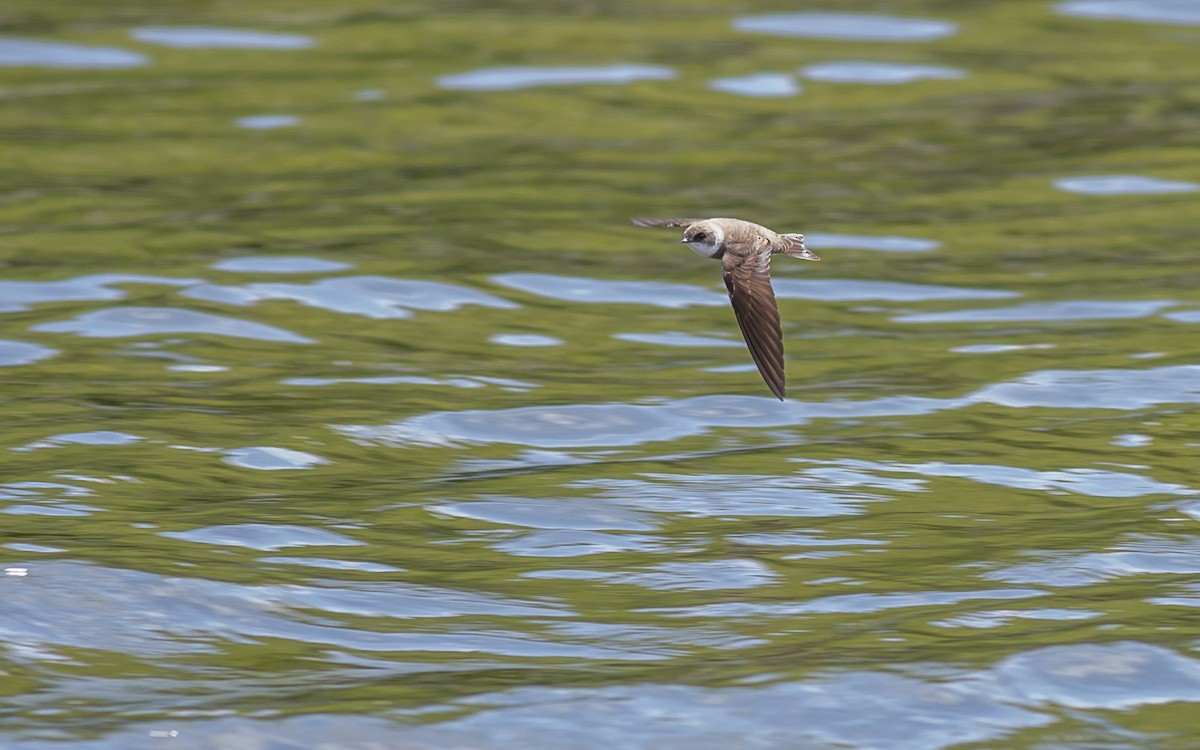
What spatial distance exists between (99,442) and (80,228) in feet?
15.4

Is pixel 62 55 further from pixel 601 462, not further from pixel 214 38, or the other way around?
pixel 601 462

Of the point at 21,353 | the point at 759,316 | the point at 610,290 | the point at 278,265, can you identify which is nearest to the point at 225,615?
the point at 759,316

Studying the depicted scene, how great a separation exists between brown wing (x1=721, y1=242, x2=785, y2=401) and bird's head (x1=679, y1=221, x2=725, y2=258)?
72mm

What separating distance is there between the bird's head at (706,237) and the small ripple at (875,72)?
9.46 metres

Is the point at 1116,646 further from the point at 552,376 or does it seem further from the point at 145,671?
the point at 552,376

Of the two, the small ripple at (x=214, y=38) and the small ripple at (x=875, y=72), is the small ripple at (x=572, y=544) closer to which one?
the small ripple at (x=875, y=72)

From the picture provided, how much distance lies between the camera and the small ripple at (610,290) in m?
11.8

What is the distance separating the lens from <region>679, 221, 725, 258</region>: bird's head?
25.2 ft

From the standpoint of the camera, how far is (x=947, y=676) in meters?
6.02

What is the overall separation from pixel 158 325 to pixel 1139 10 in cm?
1135

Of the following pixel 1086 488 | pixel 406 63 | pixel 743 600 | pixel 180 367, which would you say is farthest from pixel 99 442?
pixel 406 63

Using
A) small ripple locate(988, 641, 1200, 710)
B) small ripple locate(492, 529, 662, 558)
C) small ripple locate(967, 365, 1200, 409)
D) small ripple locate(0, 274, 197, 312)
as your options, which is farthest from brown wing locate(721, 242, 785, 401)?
small ripple locate(0, 274, 197, 312)

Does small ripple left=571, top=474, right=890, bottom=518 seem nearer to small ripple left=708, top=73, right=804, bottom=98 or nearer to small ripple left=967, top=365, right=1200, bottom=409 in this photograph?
small ripple left=967, top=365, right=1200, bottom=409

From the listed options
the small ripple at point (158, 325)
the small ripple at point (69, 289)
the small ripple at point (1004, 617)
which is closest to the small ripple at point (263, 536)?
the small ripple at point (1004, 617)
